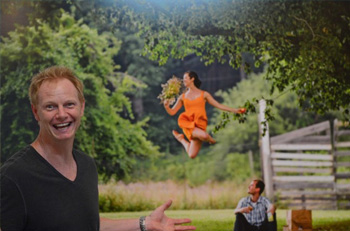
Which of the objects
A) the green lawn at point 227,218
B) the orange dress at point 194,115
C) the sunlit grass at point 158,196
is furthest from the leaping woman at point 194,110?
the sunlit grass at point 158,196

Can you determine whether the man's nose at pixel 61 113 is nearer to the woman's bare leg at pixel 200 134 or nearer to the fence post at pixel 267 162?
the woman's bare leg at pixel 200 134

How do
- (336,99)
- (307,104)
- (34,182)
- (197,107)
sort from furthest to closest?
(307,104)
(336,99)
(197,107)
(34,182)

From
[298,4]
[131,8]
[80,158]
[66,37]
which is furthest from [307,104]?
[80,158]

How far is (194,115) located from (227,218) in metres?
1.14

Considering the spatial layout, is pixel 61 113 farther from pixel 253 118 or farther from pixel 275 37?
pixel 253 118

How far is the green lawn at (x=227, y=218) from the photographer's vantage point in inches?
217

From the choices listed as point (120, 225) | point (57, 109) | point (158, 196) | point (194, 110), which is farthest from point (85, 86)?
point (57, 109)

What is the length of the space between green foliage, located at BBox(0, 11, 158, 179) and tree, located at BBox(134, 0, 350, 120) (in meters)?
0.89

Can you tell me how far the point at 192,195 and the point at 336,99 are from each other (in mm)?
1776

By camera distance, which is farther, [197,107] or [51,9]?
[51,9]

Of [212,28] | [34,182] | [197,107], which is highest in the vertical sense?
[212,28]

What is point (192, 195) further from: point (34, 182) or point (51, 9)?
point (34, 182)

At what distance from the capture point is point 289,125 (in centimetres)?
645

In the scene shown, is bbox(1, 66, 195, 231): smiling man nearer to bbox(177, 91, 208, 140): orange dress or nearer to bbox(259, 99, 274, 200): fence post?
bbox(177, 91, 208, 140): orange dress
